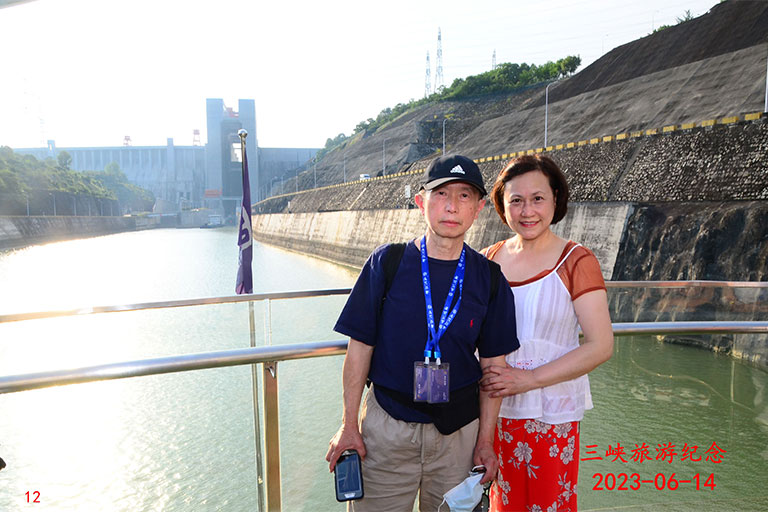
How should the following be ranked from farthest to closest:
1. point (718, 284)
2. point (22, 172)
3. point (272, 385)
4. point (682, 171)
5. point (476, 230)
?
1. point (22, 172)
2. point (476, 230)
3. point (682, 171)
4. point (718, 284)
5. point (272, 385)

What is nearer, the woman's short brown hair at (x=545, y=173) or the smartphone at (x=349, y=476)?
the smartphone at (x=349, y=476)

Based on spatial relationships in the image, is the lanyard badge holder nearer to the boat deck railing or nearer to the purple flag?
the boat deck railing

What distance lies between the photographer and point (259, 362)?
155 centimetres

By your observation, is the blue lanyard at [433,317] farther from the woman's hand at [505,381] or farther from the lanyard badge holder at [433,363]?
the woman's hand at [505,381]

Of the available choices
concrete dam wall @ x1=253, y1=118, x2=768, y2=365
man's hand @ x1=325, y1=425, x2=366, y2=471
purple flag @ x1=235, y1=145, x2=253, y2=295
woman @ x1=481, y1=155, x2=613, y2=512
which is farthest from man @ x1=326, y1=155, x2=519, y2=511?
purple flag @ x1=235, y1=145, x2=253, y2=295

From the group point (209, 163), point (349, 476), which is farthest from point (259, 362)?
point (209, 163)

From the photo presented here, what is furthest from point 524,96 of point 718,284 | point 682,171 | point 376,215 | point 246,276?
point 718,284

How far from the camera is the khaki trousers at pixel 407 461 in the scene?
4.73ft

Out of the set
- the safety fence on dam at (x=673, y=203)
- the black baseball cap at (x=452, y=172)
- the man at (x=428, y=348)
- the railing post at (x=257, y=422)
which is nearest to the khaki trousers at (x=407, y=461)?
the man at (x=428, y=348)

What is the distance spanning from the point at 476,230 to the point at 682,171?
283 inches

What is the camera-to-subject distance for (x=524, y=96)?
146 ft

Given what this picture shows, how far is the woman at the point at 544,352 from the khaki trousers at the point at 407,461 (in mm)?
185

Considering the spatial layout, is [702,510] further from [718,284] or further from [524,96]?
[524,96]

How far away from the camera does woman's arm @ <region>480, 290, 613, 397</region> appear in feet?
4.93
